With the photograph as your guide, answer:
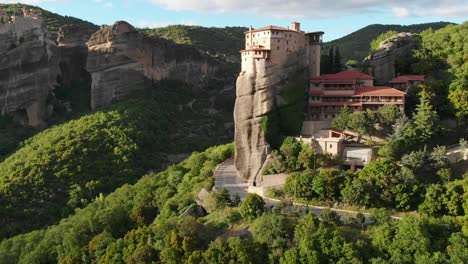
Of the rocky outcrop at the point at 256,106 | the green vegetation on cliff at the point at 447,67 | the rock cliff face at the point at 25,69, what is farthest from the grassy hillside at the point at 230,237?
the rock cliff face at the point at 25,69

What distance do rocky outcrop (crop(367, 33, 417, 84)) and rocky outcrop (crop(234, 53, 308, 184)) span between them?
428 inches

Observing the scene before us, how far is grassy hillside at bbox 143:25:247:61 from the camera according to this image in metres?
115

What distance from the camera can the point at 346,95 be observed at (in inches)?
1972

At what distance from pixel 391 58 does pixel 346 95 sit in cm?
933

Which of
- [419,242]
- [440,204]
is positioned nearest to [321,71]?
[440,204]

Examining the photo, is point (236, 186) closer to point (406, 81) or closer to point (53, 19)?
point (406, 81)

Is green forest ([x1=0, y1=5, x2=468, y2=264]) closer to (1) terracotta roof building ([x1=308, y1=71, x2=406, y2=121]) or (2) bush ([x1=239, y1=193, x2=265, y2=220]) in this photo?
(2) bush ([x1=239, y1=193, x2=265, y2=220])

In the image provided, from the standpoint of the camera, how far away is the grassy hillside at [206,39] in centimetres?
11475

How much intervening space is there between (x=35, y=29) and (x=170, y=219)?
48407 millimetres

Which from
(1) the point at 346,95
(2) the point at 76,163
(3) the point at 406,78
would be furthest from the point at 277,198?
(2) the point at 76,163

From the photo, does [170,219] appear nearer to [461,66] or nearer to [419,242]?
[419,242]

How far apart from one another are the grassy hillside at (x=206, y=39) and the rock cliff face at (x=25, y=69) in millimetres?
35646

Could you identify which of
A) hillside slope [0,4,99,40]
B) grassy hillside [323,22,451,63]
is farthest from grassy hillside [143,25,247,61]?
grassy hillside [323,22,451,63]

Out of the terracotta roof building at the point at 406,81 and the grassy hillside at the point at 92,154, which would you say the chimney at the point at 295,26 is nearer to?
the terracotta roof building at the point at 406,81
